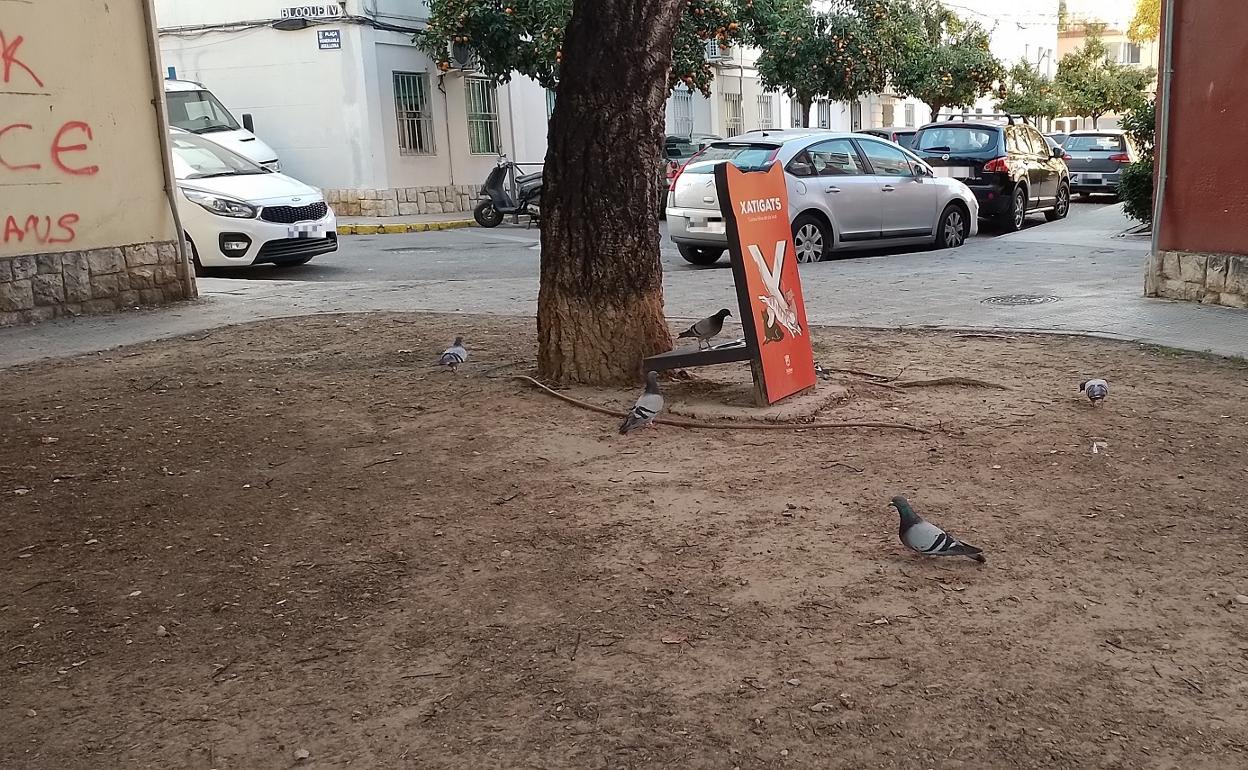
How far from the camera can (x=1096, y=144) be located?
81.7 feet

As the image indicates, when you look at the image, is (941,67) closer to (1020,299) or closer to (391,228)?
(391,228)

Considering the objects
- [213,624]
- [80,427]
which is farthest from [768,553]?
[80,427]

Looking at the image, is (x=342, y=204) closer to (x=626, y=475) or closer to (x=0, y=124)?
(x=0, y=124)

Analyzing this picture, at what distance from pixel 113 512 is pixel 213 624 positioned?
4.31 ft

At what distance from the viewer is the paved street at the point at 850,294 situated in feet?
26.9

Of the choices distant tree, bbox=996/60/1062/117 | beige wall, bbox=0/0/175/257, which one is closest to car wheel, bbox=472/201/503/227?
beige wall, bbox=0/0/175/257

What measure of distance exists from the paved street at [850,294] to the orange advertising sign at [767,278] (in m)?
2.51

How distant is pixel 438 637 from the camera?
3389 millimetres

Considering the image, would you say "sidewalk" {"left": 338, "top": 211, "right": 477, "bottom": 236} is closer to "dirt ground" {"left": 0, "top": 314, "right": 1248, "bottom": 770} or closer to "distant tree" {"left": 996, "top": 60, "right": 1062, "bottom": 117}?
"dirt ground" {"left": 0, "top": 314, "right": 1248, "bottom": 770}

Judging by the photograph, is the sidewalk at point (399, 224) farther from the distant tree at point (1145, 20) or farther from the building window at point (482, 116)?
the distant tree at point (1145, 20)

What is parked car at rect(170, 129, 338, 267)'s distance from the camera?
41.1ft

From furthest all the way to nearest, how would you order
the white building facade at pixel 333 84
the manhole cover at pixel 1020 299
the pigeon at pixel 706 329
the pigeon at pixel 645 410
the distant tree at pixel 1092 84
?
the distant tree at pixel 1092 84 < the white building facade at pixel 333 84 < the manhole cover at pixel 1020 299 < the pigeon at pixel 706 329 < the pigeon at pixel 645 410

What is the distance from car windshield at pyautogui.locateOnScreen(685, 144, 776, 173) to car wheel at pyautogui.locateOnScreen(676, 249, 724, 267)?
0.93m

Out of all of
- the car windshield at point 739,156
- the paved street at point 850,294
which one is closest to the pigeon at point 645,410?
the paved street at point 850,294
